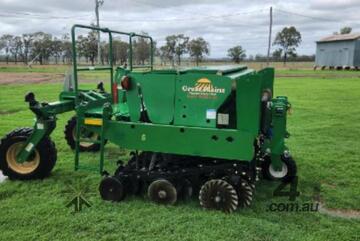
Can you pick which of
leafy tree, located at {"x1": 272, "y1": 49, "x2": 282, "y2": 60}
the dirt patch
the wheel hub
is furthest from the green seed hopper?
leafy tree, located at {"x1": 272, "y1": 49, "x2": 282, "y2": 60}

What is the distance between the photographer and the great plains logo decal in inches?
167

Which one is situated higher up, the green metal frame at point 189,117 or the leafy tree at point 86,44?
the leafy tree at point 86,44

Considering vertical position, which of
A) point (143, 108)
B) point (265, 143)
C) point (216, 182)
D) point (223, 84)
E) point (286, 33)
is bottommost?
point (216, 182)

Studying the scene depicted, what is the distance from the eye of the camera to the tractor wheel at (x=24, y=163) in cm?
536

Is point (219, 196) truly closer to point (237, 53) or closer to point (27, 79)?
point (27, 79)

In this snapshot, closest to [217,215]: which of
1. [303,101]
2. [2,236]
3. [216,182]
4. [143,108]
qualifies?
[216,182]

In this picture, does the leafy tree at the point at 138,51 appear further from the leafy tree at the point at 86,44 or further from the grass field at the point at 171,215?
the grass field at the point at 171,215

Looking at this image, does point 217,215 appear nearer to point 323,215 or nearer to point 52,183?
point 323,215

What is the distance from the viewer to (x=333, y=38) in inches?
Answer: 1998

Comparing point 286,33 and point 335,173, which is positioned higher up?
point 286,33

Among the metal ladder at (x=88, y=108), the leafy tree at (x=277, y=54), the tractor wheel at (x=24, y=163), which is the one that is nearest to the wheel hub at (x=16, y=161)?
the tractor wheel at (x=24, y=163)

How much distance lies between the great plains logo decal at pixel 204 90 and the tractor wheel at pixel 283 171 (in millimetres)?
1689

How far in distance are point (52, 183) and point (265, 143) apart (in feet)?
9.63

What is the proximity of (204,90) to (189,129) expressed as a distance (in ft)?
1.56
